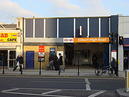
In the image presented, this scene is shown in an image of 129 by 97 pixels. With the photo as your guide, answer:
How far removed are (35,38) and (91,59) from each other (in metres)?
9.79

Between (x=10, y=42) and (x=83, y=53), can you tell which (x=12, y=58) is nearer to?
(x=10, y=42)

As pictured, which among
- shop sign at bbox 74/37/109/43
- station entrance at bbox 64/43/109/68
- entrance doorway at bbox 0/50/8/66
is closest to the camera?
shop sign at bbox 74/37/109/43

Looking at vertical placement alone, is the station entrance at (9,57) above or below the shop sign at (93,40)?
below

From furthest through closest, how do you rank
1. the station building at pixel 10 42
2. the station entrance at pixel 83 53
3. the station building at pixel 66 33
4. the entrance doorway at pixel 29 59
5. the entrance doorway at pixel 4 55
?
the station entrance at pixel 83 53 < the entrance doorway at pixel 4 55 < the entrance doorway at pixel 29 59 < the station building at pixel 10 42 < the station building at pixel 66 33

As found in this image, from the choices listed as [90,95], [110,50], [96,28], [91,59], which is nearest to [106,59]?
[110,50]

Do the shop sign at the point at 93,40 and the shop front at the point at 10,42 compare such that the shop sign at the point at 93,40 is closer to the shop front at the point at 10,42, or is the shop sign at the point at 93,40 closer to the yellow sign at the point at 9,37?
the shop front at the point at 10,42

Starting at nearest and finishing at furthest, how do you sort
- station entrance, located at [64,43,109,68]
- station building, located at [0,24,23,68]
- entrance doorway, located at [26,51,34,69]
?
1. station building, located at [0,24,23,68]
2. entrance doorway, located at [26,51,34,69]
3. station entrance, located at [64,43,109,68]

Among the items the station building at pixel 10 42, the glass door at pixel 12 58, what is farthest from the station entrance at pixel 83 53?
the glass door at pixel 12 58

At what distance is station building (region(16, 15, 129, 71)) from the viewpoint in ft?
124

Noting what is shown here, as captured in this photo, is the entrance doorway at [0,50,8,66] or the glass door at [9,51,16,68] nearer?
the glass door at [9,51,16,68]

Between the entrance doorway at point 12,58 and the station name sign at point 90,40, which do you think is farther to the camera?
the entrance doorway at point 12,58

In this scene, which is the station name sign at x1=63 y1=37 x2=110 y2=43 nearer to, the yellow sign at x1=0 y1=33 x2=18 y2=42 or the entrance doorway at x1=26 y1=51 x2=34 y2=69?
the entrance doorway at x1=26 y1=51 x2=34 y2=69

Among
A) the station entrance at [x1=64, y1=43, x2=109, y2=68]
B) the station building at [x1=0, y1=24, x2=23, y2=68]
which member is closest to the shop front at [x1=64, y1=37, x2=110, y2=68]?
the station entrance at [x1=64, y1=43, x2=109, y2=68]

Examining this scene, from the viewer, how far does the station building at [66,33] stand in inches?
1485
